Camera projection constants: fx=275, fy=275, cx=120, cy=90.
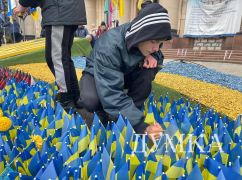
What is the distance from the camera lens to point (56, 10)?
2.23m

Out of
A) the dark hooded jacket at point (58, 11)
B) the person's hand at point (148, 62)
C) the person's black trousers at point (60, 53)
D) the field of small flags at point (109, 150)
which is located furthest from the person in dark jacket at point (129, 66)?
the dark hooded jacket at point (58, 11)

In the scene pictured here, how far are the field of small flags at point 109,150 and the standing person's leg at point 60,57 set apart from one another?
1.46 feet

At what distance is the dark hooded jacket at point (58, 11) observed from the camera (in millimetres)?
2209

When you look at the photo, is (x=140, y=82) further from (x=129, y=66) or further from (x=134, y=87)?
(x=129, y=66)

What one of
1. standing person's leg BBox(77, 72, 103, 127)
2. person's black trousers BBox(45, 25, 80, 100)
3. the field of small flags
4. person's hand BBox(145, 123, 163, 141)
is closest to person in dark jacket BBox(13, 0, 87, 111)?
person's black trousers BBox(45, 25, 80, 100)

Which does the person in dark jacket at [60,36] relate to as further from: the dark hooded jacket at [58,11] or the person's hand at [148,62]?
the person's hand at [148,62]

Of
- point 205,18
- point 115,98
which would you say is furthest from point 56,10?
point 205,18

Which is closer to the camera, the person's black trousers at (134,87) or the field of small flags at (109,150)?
the field of small flags at (109,150)

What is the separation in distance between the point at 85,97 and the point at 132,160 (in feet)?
2.75

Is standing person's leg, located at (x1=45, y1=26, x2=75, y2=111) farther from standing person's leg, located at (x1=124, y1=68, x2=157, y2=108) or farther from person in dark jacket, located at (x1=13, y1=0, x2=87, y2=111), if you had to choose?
standing person's leg, located at (x1=124, y1=68, x2=157, y2=108)

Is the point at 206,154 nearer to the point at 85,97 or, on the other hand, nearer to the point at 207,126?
the point at 207,126

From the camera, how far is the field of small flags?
102 cm

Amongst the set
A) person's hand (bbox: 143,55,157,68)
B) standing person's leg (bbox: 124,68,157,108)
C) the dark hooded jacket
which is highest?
the dark hooded jacket

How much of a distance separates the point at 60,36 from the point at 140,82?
2.57 ft
